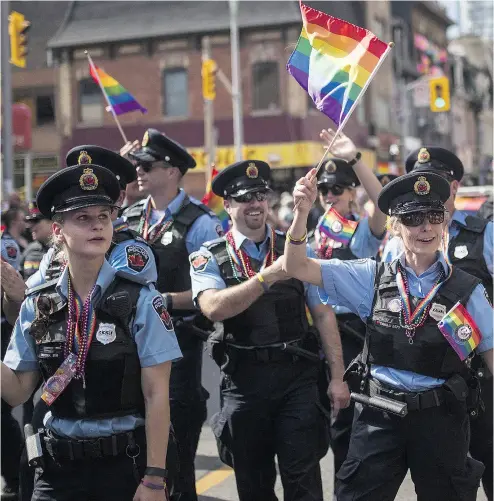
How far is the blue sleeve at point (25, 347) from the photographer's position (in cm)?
403

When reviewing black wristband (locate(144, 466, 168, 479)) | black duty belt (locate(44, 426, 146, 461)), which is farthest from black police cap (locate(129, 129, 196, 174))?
black wristband (locate(144, 466, 168, 479))

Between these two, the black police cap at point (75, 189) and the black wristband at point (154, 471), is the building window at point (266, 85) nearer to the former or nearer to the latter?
the black police cap at point (75, 189)

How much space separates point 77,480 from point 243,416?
1487mm

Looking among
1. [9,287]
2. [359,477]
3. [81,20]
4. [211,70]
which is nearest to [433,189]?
[359,477]

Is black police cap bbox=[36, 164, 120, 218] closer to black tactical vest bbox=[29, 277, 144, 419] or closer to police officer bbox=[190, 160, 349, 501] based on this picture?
black tactical vest bbox=[29, 277, 144, 419]

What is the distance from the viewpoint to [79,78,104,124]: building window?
3538cm

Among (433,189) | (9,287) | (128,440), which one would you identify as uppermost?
(433,189)

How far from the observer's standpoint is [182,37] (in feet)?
114

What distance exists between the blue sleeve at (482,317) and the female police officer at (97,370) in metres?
1.41

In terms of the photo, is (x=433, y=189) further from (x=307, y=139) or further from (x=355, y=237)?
(x=307, y=139)

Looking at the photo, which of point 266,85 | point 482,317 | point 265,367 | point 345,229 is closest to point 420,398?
point 482,317

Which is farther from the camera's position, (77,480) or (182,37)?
(182,37)

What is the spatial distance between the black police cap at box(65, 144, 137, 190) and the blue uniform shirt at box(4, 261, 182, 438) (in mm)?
1577

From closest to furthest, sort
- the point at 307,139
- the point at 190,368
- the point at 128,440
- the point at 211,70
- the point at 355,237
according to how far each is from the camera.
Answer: the point at 128,440 < the point at 190,368 < the point at 355,237 < the point at 211,70 < the point at 307,139
